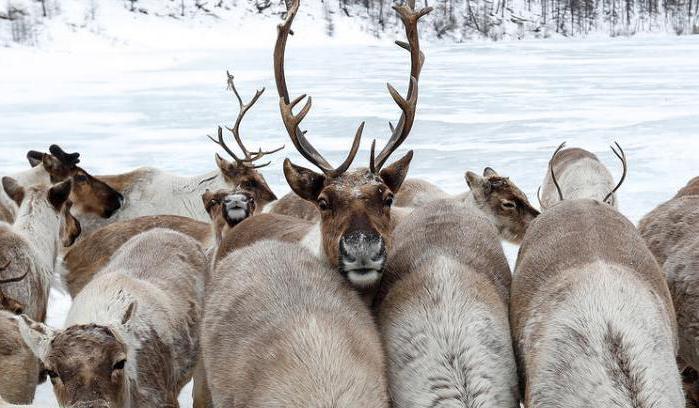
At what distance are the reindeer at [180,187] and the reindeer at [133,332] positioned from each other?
332cm

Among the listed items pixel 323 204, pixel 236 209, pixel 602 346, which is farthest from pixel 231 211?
Result: pixel 602 346

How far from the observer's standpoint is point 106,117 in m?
20.9

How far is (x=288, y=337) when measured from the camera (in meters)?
3.71

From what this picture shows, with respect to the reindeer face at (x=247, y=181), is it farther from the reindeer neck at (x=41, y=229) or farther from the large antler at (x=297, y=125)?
the large antler at (x=297, y=125)

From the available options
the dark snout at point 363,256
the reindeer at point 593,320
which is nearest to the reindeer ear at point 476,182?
the reindeer at point 593,320

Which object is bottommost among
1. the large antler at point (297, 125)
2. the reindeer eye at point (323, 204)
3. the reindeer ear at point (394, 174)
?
the reindeer eye at point (323, 204)

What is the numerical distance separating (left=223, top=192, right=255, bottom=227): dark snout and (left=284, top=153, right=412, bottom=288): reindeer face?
104 inches

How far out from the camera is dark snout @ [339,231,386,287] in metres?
4.43

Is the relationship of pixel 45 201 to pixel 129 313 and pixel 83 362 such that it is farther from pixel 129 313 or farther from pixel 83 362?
pixel 83 362

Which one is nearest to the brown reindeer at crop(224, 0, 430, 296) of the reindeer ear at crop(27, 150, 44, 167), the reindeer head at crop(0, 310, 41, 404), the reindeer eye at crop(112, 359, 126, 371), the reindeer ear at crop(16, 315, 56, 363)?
the reindeer eye at crop(112, 359, 126, 371)

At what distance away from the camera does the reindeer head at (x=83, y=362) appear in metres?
4.14

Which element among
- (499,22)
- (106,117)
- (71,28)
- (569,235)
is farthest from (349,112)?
(499,22)

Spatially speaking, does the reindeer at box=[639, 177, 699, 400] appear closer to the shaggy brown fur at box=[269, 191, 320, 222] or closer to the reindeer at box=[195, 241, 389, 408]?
the reindeer at box=[195, 241, 389, 408]

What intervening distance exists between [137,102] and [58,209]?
54.7 ft
